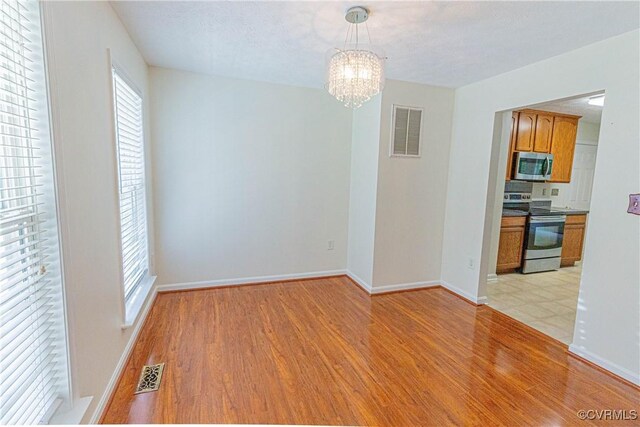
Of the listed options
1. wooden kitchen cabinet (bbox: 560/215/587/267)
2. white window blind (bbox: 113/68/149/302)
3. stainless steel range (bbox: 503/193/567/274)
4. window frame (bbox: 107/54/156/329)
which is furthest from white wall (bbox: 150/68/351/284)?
wooden kitchen cabinet (bbox: 560/215/587/267)

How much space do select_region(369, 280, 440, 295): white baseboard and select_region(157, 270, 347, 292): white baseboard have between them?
0.71 meters

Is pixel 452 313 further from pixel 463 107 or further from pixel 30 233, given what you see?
pixel 30 233

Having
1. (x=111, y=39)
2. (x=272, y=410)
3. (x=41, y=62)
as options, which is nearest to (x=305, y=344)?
(x=272, y=410)

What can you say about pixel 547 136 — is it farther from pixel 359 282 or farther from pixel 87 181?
pixel 87 181

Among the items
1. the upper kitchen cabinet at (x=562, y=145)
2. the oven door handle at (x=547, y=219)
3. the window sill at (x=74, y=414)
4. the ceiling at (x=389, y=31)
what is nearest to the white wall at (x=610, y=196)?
the ceiling at (x=389, y=31)

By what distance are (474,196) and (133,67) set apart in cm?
347

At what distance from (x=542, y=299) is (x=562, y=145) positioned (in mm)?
2477

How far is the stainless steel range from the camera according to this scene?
14.4 feet

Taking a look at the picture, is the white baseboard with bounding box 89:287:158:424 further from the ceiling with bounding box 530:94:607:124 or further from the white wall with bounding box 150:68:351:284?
the ceiling with bounding box 530:94:607:124

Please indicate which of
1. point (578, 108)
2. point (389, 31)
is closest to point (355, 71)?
point (389, 31)

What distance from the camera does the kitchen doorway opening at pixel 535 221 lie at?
3.65 meters

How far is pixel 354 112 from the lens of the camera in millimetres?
3977

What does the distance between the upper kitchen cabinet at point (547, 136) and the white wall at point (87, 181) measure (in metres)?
4.55

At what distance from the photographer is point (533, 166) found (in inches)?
177
